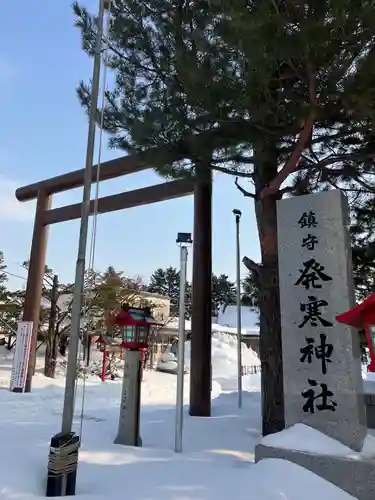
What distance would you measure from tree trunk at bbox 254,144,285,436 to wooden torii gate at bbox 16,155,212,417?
73 cm

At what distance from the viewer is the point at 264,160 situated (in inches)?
155

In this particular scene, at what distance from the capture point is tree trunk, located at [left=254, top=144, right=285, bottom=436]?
412 centimetres

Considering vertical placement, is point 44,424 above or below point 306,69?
below

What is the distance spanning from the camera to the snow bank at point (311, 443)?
297cm

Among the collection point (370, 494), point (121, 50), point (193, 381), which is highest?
point (121, 50)

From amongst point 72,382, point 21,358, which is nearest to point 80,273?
point 72,382

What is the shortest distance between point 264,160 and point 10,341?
15527mm

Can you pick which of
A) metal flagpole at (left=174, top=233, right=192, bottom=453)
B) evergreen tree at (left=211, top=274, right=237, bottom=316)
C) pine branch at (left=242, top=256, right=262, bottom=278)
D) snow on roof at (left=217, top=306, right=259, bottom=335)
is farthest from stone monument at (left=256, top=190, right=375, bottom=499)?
evergreen tree at (left=211, top=274, right=237, bottom=316)

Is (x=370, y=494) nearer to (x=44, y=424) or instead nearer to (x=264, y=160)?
(x=264, y=160)

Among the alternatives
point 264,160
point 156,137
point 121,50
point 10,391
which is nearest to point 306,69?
point 264,160

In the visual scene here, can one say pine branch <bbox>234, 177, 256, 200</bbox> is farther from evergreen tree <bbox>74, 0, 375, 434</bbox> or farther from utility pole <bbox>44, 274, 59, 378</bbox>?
utility pole <bbox>44, 274, 59, 378</bbox>

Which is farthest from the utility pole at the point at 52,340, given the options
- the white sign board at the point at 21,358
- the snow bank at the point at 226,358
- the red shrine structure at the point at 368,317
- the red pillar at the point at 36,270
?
the red shrine structure at the point at 368,317

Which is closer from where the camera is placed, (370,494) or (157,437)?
(370,494)

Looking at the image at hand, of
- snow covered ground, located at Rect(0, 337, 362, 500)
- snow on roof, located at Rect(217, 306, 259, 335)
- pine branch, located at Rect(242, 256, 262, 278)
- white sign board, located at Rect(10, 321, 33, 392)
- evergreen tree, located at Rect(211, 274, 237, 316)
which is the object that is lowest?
snow covered ground, located at Rect(0, 337, 362, 500)
